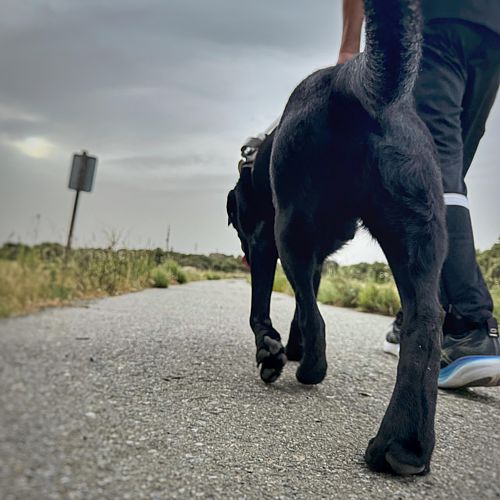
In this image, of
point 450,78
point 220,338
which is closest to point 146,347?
point 220,338

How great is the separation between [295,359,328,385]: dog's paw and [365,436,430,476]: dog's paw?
1.77 ft

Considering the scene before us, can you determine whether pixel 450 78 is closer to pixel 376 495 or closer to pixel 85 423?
pixel 376 495

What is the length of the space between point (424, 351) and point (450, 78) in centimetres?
112

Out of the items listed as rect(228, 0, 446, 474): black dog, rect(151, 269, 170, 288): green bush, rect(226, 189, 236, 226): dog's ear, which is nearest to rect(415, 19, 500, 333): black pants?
rect(228, 0, 446, 474): black dog

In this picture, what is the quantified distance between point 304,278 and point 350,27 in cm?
74

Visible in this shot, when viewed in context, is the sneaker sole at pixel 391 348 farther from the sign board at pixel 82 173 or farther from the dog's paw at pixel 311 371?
the sign board at pixel 82 173

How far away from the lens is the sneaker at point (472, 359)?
1.98 m

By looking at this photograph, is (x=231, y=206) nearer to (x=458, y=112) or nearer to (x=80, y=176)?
(x=458, y=112)

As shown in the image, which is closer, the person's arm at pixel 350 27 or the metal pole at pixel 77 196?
the metal pole at pixel 77 196

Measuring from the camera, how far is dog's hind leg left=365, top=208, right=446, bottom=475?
1.12 m

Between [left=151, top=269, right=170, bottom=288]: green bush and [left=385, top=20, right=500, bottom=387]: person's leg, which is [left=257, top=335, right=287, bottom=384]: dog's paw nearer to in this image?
[left=151, top=269, right=170, bottom=288]: green bush

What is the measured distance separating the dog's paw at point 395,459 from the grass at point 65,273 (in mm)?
603

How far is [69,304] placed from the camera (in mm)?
781

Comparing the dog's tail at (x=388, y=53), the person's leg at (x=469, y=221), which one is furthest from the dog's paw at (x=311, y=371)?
the dog's tail at (x=388, y=53)
